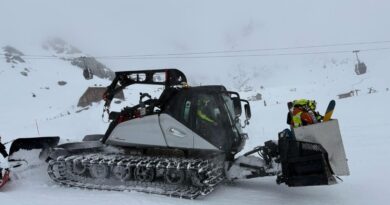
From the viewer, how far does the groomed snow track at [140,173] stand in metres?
7.53

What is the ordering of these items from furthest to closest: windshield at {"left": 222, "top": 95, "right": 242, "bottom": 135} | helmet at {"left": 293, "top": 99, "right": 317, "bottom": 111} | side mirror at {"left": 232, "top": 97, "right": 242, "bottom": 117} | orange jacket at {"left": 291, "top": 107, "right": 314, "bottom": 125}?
side mirror at {"left": 232, "top": 97, "right": 242, "bottom": 117} < windshield at {"left": 222, "top": 95, "right": 242, "bottom": 135} < helmet at {"left": 293, "top": 99, "right": 317, "bottom": 111} < orange jacket at {"left": 291, "top": 107, "right": 314, "bottom": 125}

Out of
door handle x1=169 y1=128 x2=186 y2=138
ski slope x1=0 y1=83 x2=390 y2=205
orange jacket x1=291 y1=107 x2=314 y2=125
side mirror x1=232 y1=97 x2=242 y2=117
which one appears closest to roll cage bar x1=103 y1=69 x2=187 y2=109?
door handle x1=169 y1=128 x2=186 y2=138

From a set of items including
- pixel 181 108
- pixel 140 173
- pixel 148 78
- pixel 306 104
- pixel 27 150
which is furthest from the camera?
pixel 27 150

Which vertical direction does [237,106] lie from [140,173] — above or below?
above

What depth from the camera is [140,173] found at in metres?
8.09

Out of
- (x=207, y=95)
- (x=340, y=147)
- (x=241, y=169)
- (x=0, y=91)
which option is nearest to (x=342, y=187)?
(x=340, y=147)

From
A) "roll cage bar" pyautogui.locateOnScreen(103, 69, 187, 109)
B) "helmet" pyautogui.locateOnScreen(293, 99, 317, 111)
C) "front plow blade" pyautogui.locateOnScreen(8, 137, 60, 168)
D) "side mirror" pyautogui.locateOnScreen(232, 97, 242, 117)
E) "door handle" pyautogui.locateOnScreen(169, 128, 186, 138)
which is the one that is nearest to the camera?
"helmet" pyautogui.locateOnScreen(293, 99, 317, 111)

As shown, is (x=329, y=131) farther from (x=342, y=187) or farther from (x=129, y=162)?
(x=129, y=162)

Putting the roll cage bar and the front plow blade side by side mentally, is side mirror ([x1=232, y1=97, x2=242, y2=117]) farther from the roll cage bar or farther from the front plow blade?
the front plow blade

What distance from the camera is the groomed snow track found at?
7.53 m

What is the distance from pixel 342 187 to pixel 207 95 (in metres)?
3.27

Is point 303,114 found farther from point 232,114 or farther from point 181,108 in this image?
point 181,108

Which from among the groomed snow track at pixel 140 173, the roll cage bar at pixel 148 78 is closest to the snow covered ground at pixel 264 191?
the groomed snow track at pixel 140 173

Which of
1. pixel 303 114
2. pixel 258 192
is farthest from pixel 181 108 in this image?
pixel 303 114
